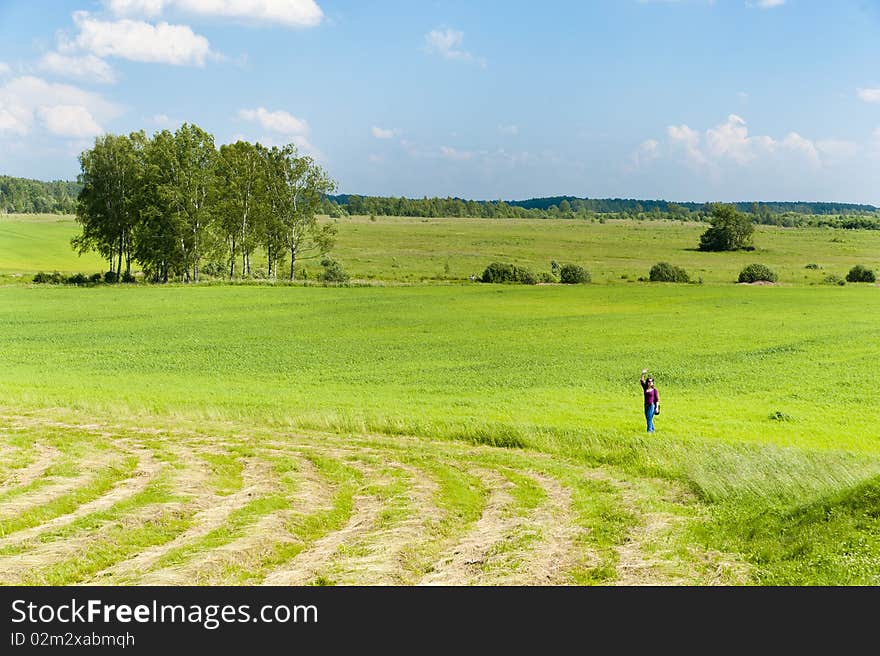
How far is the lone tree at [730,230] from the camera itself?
13250 centimetres

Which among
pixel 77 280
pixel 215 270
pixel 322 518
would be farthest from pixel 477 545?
pixel 215 270

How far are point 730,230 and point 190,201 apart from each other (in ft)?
297

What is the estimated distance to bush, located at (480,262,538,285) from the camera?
83.1 m

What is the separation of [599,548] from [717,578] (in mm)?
2166

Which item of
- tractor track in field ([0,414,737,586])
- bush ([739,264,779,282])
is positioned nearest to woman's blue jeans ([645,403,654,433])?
tractor track in field ([0,414,737,586])

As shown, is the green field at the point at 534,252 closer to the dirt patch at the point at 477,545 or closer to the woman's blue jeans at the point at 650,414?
the woman's blue jeans at the point at 650,414

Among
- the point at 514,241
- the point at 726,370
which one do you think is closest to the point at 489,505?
the point at 726,370

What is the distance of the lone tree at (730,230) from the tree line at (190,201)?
245 feet

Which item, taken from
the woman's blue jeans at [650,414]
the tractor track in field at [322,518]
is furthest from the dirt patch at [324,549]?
the woman's blue jeans at [650,414]

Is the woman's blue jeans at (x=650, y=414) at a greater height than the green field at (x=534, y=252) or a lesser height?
lesser

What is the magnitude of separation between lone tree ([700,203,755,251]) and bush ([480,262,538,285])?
63416 mm

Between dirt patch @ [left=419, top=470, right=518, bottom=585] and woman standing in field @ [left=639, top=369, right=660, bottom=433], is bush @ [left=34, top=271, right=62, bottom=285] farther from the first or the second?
dirt patch @ [left=419, top=470, right=518, bottom=585]

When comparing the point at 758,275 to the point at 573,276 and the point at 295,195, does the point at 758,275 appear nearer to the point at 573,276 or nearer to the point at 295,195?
the point at 573,276
